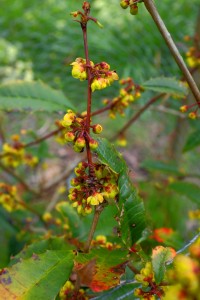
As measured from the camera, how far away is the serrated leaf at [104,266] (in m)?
0.57

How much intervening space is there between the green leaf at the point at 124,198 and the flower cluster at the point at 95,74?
0.26ft

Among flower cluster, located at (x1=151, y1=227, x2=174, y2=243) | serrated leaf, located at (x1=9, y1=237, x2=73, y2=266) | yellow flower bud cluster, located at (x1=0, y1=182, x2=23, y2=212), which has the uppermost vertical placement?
yellow flower bud cluster, located at (x1=0, y1=182, x2=23, y2=212)

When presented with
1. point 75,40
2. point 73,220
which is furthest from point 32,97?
point 75,40

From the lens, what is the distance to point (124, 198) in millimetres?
598

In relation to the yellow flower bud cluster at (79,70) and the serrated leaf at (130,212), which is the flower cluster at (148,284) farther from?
the yellow flower bud cluster at (79,70)

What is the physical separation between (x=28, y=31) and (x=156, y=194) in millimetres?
1583

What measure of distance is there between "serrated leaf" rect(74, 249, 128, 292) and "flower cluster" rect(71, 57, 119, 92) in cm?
23

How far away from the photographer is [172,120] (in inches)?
87.2

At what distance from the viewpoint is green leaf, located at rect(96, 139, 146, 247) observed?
589 millimetres

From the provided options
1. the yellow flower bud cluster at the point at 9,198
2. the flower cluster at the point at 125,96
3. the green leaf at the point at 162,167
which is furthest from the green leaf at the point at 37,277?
the green leaf at the point at 162,167

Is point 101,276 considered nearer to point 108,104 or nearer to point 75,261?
point 75,261

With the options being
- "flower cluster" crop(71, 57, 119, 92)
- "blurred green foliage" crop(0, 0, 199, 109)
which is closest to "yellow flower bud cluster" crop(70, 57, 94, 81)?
"flower cluster" crop(71, 57, 119, 92)

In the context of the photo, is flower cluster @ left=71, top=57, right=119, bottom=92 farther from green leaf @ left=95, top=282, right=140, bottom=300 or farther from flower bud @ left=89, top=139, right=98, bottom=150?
green leaf @ left=95, top=282, right=140, bottom=300

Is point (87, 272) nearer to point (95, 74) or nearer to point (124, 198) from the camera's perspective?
point (124, 198)
